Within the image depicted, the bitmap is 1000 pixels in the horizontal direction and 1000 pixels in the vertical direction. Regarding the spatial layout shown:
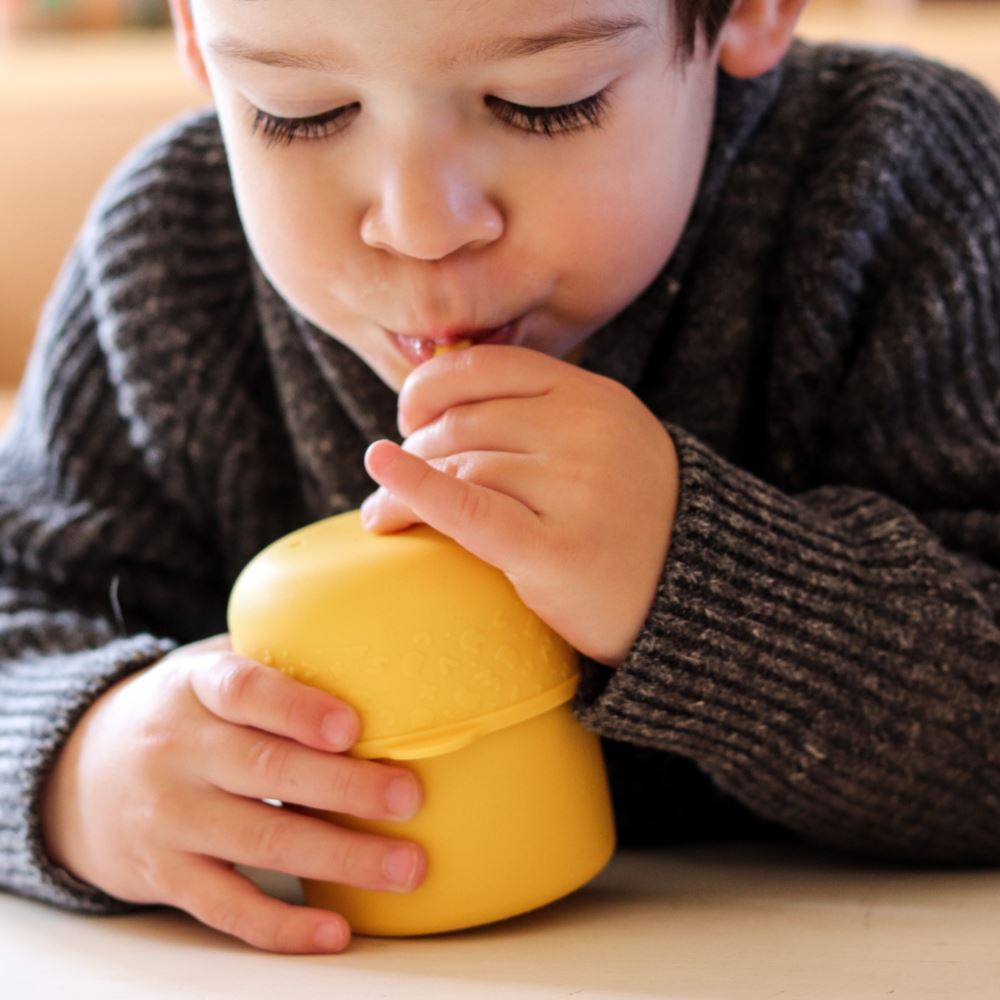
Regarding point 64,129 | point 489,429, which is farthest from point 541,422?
point 64,129

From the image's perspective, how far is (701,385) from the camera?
84 cm

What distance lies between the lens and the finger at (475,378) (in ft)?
2.14

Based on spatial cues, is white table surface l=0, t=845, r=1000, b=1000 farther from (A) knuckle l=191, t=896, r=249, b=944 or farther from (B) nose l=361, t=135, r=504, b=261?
(B) nose l=361, t=135, r=504, b=261

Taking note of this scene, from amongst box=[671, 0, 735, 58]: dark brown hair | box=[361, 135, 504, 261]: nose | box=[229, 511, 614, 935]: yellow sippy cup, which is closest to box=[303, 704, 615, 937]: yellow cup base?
box=[229, 511, 614, 935]: yellow sippy cup

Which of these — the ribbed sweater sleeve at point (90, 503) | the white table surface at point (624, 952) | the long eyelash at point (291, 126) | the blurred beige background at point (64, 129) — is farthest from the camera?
the blurred beige background at point (64, 129)

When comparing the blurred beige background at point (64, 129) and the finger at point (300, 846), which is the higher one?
the blurred beige background at point (64, 129)

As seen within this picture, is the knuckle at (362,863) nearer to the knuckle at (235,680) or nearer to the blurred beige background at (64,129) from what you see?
the knuckle at (235,680)

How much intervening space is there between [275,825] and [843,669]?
257mm

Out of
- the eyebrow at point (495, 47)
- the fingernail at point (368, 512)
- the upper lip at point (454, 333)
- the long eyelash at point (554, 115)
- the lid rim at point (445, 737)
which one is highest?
the eyebrow at point (495, 47)

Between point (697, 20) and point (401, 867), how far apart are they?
409 mm

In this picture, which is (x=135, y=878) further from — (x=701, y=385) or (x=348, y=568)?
(x=701, y=385)

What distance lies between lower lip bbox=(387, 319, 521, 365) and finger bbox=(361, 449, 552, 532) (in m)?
0.09

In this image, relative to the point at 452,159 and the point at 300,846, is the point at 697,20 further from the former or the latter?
the point at 300,846

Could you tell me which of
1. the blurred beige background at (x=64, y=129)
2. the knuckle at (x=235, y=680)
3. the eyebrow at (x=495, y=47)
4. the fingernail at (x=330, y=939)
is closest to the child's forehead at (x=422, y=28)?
the eyebrow at (x=495, y=47)
